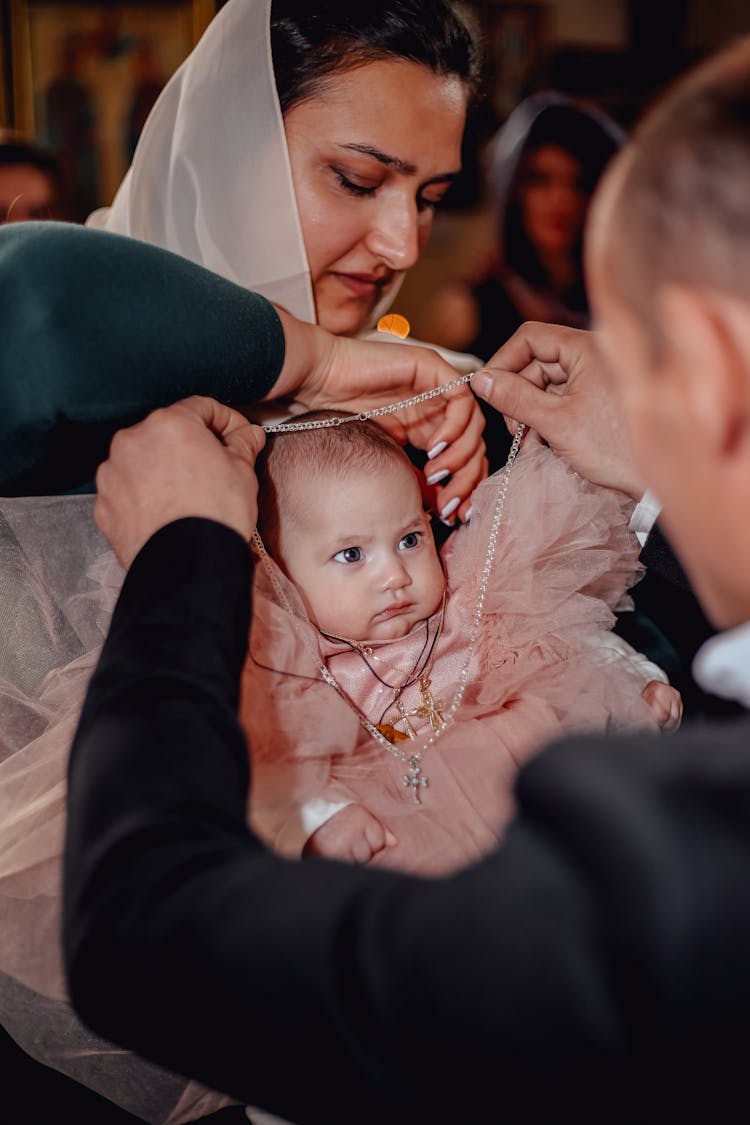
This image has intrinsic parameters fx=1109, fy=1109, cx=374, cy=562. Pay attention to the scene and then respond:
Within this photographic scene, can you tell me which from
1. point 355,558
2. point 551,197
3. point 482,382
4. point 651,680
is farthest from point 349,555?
point 551,197

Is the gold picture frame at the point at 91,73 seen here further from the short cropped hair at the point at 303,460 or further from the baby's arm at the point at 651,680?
the baby's arm at the point at 651,680

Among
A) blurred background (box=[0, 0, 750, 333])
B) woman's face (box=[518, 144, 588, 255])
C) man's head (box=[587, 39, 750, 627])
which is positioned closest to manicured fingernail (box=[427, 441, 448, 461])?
man's head (box=[587, 39, 750, 627])

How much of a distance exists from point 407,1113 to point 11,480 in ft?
2.33

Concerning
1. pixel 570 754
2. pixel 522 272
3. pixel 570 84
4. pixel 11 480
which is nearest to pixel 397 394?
pixel 11 480

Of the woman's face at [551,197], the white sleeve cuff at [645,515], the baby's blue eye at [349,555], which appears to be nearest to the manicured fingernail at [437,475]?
the baby's blue eye at [349,555]

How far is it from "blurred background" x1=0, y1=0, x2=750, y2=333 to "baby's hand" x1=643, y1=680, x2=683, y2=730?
1.75 meters

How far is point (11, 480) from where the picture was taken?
1053mm

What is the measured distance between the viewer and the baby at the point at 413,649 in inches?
44.4

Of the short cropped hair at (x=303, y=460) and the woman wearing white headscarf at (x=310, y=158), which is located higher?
the woman wearing white headscarf at (x=310, y=158)

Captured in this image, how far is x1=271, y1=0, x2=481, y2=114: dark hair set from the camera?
1509 millimetres

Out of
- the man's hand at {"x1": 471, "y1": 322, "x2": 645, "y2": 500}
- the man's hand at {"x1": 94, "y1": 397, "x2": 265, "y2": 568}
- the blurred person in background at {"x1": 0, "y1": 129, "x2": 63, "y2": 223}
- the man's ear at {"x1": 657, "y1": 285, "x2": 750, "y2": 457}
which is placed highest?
the man's ear at {"x1": 657, "y1": 285, "x2": 750, "y2": 457}

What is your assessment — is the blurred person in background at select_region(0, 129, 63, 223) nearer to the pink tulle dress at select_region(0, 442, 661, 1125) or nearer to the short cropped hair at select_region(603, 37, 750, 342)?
the pink tulle dress at select_region(0, 442, 661, 1125)

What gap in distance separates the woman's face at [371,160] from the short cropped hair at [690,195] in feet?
2.98

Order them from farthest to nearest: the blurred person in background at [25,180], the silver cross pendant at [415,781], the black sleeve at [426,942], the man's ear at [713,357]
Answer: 1. the blurred person in background at [25,180]
2. the silver cross pendant at [415,781]
3. the man's ear at [713,357]
4. the black sleeve at [426,942]
